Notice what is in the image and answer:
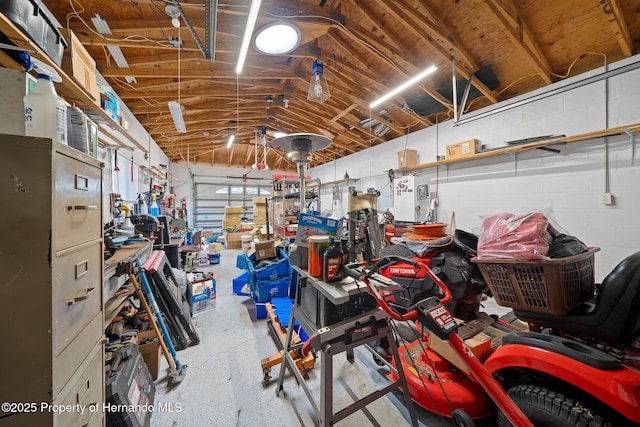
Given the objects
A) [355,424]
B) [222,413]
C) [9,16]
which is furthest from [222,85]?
[355,424]

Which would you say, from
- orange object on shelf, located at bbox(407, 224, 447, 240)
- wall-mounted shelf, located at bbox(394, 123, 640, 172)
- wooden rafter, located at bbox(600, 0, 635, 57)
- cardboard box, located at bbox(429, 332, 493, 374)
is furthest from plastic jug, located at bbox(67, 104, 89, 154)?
wall-mounted shelf, located at bbox(394, 123, 640, 172)

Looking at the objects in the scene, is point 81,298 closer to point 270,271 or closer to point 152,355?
point 152,355

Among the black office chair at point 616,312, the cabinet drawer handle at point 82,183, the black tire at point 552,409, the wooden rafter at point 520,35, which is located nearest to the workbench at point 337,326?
the black tire at point 552,409

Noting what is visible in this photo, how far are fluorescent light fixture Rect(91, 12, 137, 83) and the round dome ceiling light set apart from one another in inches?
67.2

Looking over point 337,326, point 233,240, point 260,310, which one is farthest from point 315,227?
point 233,240

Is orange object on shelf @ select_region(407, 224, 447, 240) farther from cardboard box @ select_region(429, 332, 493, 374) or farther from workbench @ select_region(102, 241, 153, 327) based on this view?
workbench @ select_region(102, 241, 153, 327)

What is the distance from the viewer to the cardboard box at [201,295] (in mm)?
3039

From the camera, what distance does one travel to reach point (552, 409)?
1.04m

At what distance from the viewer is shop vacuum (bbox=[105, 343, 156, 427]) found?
1.24 metres

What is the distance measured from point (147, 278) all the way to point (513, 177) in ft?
17.9

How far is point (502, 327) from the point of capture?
74.1 inches

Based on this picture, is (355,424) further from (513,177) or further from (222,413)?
(513,177)

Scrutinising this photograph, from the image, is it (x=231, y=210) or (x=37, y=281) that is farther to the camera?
(x=231, y=210)

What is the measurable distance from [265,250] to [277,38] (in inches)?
116
